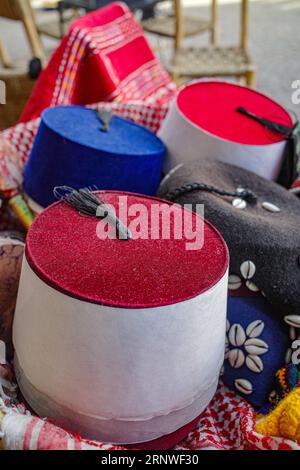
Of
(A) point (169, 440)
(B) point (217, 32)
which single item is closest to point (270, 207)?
(A) point (169, 440)

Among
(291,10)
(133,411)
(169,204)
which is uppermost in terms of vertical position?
(169,204)

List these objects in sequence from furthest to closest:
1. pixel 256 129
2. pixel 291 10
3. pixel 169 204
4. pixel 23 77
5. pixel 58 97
→ 1. pixel 291 10
2. pixel 23 77
3. pixel 58 97
4. pixel 256 129
5. pixel 169 204

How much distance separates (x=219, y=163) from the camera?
95cm

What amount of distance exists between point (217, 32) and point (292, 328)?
296 centimetres

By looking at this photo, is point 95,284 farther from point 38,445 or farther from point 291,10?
point 291,10

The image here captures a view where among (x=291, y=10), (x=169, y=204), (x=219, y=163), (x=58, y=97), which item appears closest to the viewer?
(x=169, y=204)

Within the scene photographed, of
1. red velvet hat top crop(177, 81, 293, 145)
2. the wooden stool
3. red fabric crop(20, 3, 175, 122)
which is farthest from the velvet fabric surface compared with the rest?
the wooden stool

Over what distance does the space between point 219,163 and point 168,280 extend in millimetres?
394

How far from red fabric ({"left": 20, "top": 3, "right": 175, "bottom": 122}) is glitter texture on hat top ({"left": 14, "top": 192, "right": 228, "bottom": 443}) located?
72 cm

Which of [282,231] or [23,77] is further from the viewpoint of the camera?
[23,77]

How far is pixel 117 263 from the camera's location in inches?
24.4

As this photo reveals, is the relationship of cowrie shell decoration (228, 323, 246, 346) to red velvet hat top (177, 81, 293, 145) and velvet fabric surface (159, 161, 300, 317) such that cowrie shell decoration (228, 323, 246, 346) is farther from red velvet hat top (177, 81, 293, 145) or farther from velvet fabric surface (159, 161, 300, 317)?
red velvet hat top (177, 81, 293, 145)

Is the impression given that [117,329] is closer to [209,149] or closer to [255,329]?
[255,329]

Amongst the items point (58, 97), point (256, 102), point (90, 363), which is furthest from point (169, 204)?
point (58, 97)
